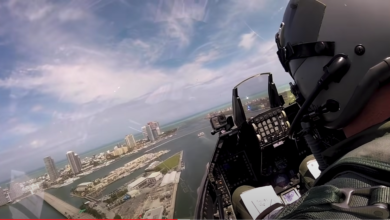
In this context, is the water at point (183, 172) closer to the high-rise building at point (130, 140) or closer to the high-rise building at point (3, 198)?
the high-rise building at point (3, 198)

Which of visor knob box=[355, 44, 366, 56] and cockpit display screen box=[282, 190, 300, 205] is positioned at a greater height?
visor knob box=[355, 44, 366, 56]

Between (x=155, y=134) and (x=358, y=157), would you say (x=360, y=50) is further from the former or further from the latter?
(x=155, y=134)

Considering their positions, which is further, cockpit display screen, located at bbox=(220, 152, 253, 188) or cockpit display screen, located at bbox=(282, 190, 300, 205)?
cockpit display screen, located at bbox=(220, 152, 253, 188)

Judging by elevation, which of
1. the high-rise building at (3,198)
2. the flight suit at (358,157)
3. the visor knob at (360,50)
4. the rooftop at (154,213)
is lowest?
the rooftop at (154,213)

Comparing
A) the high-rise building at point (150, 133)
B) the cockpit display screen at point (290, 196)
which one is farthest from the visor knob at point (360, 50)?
the high-rise building at point (150, 133)

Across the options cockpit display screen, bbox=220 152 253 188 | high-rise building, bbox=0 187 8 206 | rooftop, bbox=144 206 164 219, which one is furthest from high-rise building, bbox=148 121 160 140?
cockpit display screen, bbox=220 152 253 188

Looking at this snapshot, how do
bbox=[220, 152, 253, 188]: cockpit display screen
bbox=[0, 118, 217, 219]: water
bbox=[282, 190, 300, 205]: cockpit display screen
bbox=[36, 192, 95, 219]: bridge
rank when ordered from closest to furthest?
bbox=[282, 190, 300, 205]: cockpit display screen
bbox=[220, 152, 253, 188]: cockpit display screen
bbox=[0, 118, 217, 219]: water
bbox=[36, 192, 95, 219]: bridge

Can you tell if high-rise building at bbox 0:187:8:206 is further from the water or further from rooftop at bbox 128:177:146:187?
rooftop at bbox 128:177:146:187

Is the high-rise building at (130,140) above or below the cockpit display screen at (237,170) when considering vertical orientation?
above
